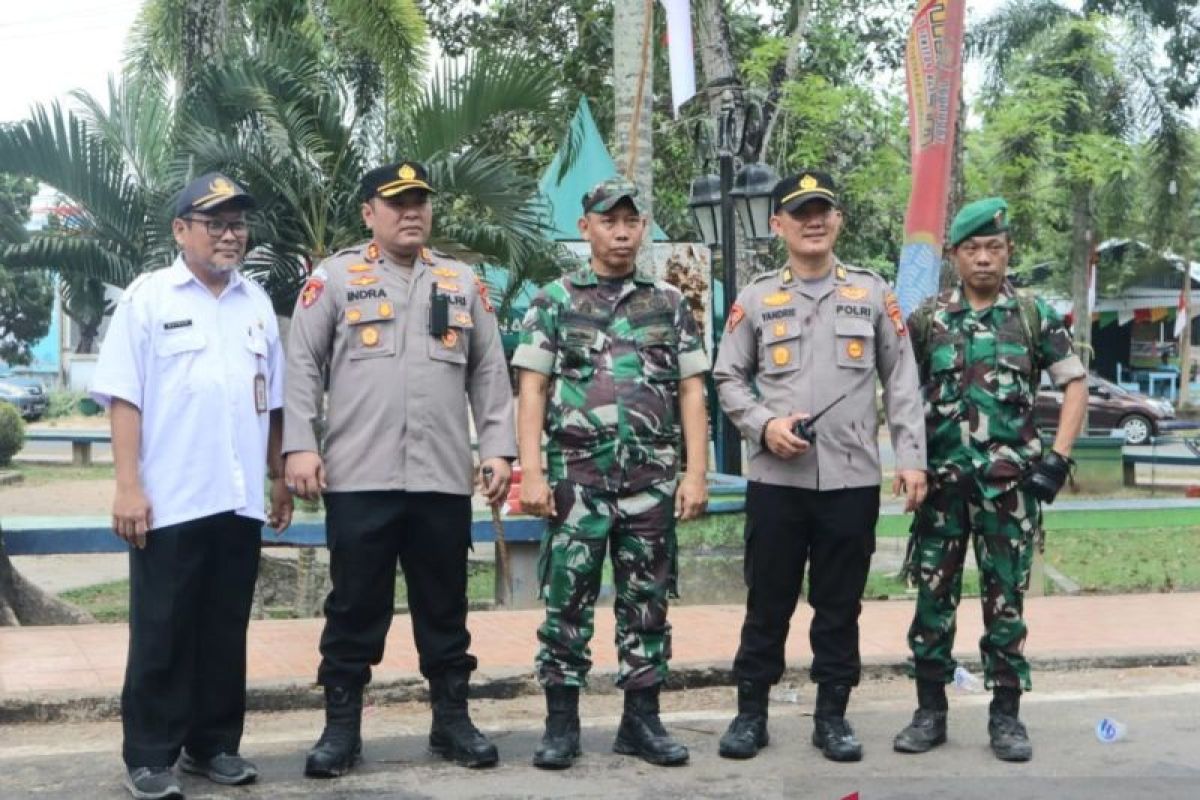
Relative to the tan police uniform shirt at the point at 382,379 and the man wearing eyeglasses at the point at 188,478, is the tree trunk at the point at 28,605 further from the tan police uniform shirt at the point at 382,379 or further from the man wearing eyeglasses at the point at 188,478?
the tan police uniform shirt at the point at 382,379

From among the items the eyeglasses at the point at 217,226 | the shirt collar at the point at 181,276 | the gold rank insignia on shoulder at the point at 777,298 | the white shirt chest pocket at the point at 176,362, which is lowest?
the white shirt chest pocket at the point at 176,362

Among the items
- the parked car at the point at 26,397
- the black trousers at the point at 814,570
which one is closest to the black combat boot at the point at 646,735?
the black trousers at the point at 814,570

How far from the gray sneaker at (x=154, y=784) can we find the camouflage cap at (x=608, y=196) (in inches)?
87.1

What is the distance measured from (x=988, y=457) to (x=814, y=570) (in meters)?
0.70

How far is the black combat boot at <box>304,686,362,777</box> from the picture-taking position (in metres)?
4.82

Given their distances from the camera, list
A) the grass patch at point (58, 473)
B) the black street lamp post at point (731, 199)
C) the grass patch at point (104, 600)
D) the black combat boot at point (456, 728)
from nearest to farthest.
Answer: the black combat boot at point (456, 728)
the grass patch at point (104, 600)
the black street lamp post at point (731, 199)
the grass patch at point (58, 473)

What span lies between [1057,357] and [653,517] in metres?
1.53

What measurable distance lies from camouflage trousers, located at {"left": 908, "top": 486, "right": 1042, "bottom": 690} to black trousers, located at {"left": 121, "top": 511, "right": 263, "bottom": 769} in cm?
228

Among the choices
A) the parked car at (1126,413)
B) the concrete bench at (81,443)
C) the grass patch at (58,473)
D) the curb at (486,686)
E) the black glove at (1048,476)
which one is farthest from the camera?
the parked car at (1126,413)

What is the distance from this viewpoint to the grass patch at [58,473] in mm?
20000

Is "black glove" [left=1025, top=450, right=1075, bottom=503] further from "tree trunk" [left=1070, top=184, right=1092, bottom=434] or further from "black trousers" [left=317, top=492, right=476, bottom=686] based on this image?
"tree trunk" [left=1070, top=184, right=1092, bottom=434]

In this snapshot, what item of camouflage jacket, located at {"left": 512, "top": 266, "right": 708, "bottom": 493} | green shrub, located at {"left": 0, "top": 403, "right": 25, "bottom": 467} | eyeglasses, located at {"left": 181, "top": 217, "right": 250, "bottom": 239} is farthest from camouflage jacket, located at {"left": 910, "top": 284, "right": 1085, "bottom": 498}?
green shrub, located at {"left": 0, "top": 403, "right": 25, "bottom": 467}

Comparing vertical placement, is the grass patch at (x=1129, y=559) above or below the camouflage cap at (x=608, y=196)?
below

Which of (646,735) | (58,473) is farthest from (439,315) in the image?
(58,473)
